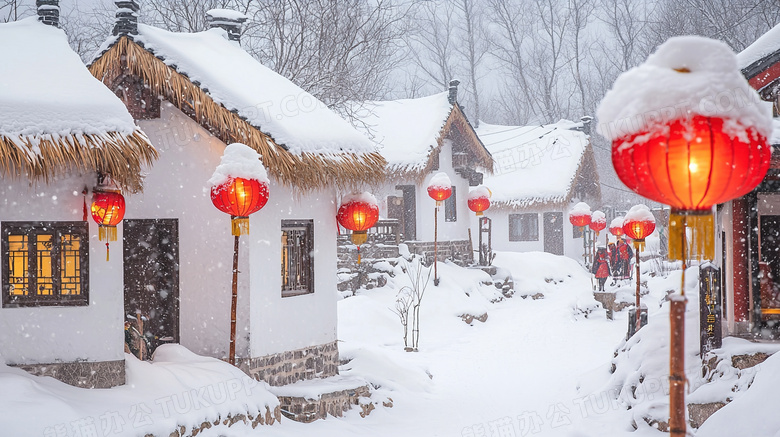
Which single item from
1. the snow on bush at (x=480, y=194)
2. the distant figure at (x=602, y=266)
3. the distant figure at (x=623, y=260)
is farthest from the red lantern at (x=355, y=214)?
the distant figure at (x=623, y=260)

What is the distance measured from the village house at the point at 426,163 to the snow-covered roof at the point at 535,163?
3.01m

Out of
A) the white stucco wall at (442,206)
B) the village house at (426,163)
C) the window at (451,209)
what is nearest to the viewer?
the village house at (426,163)

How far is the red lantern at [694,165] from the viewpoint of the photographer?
3.45m

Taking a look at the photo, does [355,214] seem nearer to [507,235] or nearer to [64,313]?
[64,313]

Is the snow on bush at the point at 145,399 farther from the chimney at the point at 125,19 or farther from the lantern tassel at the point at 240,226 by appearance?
the chimney at the point at 125,19

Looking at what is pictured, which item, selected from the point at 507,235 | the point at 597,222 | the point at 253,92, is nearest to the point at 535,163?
the point at 507,235

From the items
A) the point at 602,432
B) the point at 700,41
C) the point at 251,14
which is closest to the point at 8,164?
the point at 700,41

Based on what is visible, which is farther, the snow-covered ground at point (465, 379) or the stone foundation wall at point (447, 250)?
the stone foundation wall at point (447, 250)

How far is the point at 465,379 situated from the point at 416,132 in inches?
390

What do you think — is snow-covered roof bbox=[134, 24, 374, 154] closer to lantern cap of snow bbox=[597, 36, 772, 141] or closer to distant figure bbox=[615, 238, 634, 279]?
lantern cap of snow bbox=[597, 36, 772, 141]

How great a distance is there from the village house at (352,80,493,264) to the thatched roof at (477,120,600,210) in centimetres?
328

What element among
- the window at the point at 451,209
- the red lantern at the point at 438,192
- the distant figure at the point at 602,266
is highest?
the red lantern at the point at 438,192

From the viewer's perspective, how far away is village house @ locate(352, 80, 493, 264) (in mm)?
18391

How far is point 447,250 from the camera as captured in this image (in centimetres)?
2000
